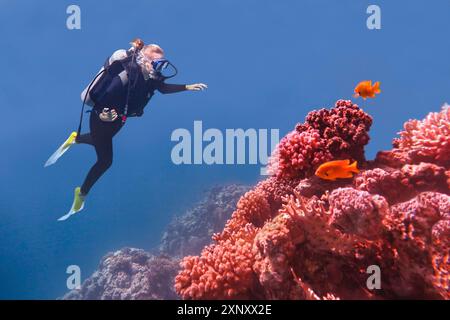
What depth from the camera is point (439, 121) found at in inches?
200

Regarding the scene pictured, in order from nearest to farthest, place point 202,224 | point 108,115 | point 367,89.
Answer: point 367,89 → point 108,115 → point 202,224

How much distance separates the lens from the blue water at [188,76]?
56.8 meters

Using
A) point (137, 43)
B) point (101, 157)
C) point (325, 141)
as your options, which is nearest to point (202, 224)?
point (101, 157)

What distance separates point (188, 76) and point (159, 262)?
248 feet

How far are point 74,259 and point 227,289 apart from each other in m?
39.6

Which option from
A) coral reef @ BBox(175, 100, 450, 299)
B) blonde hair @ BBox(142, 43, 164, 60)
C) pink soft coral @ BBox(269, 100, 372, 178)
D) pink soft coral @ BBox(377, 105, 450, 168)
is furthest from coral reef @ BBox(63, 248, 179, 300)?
pink soft coral @ BBox(377, 105, 450, 168)

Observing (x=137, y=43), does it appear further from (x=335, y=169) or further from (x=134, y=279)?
(x=134, y=279)

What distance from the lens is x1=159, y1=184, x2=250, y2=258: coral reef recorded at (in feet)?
54.9

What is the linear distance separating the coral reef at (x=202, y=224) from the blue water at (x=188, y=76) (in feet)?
88.4

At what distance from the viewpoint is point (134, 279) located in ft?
39.6

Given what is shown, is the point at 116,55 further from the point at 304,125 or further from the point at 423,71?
the point at 423,71

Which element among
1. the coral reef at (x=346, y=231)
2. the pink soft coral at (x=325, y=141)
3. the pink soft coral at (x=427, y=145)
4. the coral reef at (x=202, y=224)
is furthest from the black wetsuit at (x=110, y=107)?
the coral reef at (x=202, y=224)

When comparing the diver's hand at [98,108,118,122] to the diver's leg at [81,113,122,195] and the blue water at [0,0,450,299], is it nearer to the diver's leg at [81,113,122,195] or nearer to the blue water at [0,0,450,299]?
the diver's leg at [81,113,122,195]

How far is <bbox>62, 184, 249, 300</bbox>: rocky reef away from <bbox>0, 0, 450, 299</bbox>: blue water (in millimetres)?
27505
